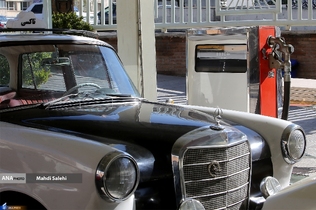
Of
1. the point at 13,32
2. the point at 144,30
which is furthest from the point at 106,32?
the point at 13,32

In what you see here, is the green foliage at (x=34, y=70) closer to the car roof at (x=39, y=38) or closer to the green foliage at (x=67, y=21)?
the car roof at (x=39, y=38)

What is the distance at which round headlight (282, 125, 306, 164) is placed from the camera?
467 centimetres

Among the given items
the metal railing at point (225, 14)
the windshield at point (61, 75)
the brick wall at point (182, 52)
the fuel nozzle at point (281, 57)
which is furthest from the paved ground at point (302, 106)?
the windshield at point (61, 75)

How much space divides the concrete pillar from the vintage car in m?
3.00

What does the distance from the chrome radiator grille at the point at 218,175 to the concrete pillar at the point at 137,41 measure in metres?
4.27

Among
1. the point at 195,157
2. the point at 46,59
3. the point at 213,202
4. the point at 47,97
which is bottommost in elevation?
the point at 213,202

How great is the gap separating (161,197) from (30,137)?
949mm

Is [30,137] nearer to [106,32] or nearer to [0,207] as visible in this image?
[0,207]

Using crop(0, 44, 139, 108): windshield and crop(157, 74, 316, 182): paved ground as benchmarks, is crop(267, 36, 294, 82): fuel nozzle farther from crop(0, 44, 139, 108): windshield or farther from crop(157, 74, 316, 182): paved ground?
crop(0, 44, 139, 108): windshield

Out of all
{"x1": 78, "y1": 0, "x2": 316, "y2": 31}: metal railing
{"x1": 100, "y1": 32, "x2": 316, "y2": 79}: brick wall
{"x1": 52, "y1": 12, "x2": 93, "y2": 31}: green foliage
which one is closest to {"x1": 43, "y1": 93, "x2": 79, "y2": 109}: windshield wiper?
{"x1": 78, "y1": 0, "x2": 316, "y2": 31}: metal railing

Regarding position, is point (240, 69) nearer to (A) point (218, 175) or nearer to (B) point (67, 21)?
(A) point (218, 175)

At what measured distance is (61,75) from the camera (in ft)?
16.3

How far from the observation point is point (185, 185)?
12.6 ft

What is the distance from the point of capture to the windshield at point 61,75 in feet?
15.4
